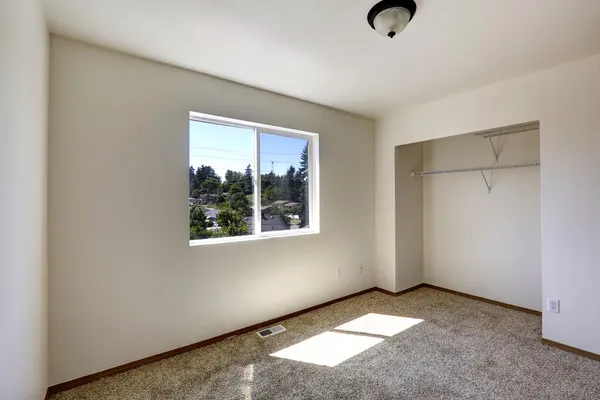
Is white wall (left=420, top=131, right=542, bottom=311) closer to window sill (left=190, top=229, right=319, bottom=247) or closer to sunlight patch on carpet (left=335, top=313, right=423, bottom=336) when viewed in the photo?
sunlight patch on carpet (left=335, top=313, right=423, bottom=336)

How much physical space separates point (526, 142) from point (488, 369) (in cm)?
250

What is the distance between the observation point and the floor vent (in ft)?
9.02

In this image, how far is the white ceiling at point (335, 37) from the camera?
1.70 meters

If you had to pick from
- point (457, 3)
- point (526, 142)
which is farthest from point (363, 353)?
point (526, 142)

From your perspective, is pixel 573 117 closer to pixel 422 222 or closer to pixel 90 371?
pixel 422 222

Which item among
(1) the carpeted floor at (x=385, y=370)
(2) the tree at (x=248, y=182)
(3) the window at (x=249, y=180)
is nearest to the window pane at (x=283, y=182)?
(3) the window at (x=249, y=180)

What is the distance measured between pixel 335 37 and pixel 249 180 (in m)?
1.57

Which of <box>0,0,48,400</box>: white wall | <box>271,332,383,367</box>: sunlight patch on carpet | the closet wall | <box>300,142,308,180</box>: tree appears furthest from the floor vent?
the closet wall

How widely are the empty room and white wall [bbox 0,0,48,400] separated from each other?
0.02 meters

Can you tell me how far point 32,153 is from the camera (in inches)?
61.9

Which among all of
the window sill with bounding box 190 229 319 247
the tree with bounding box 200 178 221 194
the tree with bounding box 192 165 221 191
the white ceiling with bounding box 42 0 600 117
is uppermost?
the white ceiling with bounding box 42 0 600 117

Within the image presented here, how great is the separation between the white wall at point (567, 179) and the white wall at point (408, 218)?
1239 mm

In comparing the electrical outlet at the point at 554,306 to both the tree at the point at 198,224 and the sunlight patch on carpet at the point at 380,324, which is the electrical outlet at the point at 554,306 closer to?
the sunlight patch on carpet at the point at 380,324

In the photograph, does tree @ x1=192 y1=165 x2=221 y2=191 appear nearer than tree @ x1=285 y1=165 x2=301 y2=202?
Yes
